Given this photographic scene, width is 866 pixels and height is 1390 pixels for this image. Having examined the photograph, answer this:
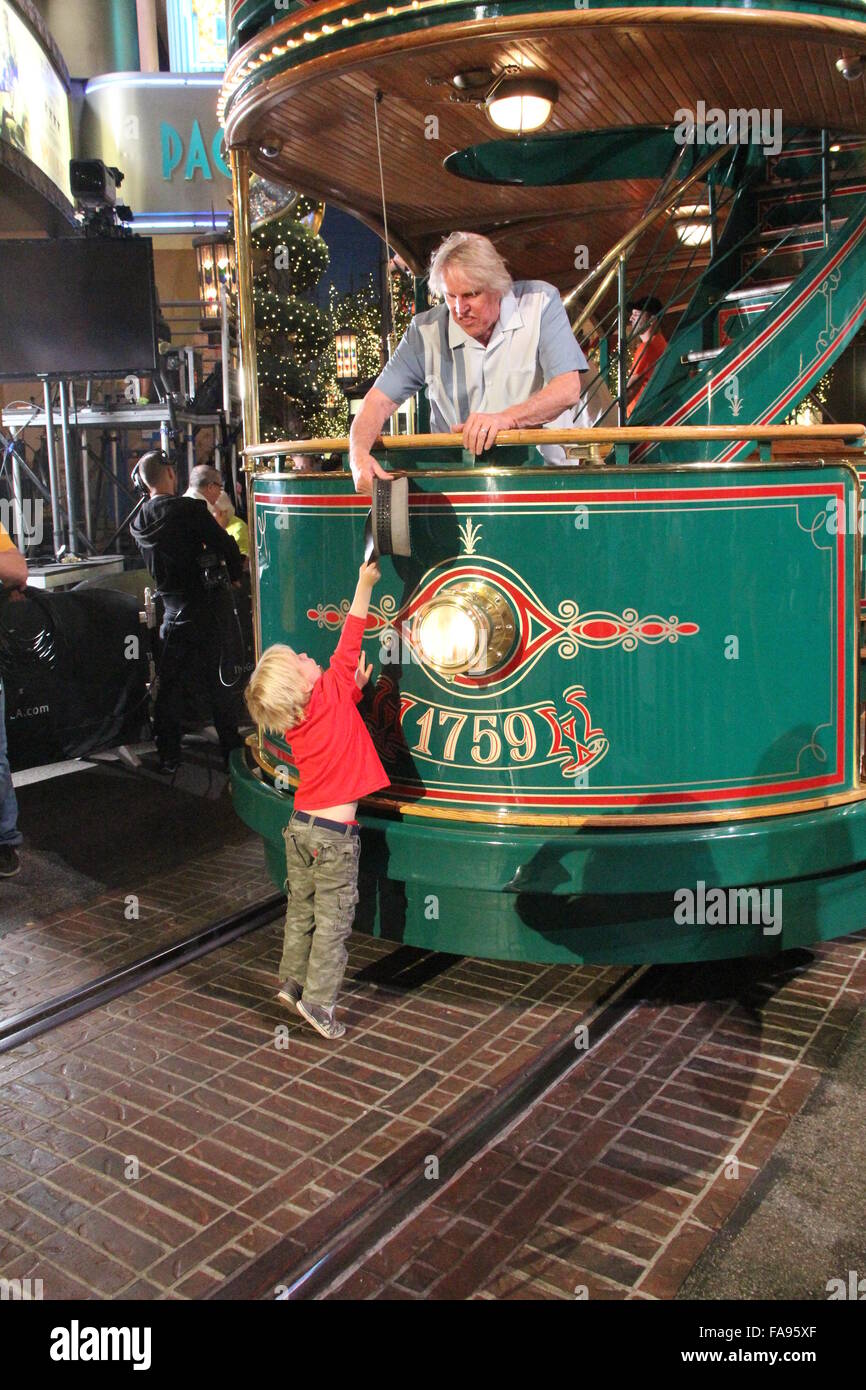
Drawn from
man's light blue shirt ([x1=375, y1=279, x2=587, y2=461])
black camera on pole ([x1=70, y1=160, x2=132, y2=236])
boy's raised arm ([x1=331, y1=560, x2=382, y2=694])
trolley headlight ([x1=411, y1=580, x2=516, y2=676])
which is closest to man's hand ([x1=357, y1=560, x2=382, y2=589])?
boy's raised arm ([x1=331, y1=560, x2=382, y2=694])

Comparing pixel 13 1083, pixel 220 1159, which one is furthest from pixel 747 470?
pixel 13 1083

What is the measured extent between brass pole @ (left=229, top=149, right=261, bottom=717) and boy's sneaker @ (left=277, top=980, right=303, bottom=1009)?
164cm

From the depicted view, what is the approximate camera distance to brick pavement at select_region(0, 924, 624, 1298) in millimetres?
2936

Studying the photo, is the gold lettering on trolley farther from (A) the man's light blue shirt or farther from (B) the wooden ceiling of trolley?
(B) the wooden ceiling of trolley

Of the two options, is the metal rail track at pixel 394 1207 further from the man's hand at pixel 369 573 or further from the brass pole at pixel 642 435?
the brass pole at pixel 642 435

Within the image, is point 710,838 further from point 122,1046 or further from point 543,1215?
point 122,1046

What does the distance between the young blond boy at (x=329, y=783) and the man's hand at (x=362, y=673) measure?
33 millimetres

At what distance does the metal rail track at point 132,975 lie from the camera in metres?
4.09

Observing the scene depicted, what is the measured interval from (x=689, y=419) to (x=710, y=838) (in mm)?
2501

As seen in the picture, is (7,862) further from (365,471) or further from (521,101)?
(521,101)

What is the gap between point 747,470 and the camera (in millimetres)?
3842

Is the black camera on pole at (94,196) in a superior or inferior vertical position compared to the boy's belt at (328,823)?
superior

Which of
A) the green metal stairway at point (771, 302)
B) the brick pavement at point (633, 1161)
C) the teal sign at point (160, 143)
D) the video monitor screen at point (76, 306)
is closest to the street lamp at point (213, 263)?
the video monitor screen at point (76, 306)

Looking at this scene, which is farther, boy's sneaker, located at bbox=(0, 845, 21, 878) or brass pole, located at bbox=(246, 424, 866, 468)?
boy's sneaker, located at bbox=(0, 845, 21, 878)
